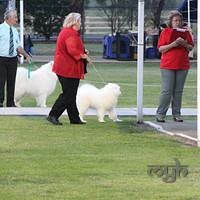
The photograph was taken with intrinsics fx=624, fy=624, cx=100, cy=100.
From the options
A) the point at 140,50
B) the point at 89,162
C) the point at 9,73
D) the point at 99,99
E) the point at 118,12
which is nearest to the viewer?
the point at 89,162

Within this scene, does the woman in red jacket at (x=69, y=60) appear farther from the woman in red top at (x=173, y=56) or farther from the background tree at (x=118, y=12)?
the background tree at (x=118, y=12)

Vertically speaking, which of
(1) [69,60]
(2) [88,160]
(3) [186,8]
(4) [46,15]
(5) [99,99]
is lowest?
(2) [88,160]

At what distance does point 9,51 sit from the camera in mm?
13039

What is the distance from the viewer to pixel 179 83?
35.3 ft

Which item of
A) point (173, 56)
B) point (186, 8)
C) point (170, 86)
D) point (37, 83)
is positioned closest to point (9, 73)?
point (37, 83)

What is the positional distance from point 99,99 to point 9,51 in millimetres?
3001

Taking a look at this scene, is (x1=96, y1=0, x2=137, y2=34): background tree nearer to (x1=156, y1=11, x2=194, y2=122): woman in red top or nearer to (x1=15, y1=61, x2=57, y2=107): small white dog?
(x1=15, y1=61, x2=57, y2=107): small white dog

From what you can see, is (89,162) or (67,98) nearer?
(89,162)

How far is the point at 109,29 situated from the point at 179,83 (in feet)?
137

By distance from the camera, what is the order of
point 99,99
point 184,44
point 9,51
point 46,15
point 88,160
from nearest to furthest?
point 88,160 < point 184,44 < point 99,99 < point 9,51 < point 46,15

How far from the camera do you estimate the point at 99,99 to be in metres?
10.9

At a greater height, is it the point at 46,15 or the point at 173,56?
the point at 46,15

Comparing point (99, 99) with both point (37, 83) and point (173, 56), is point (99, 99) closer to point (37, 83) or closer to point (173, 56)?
point (173, 56)

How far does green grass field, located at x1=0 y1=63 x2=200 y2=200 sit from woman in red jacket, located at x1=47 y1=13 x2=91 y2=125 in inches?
15.8
